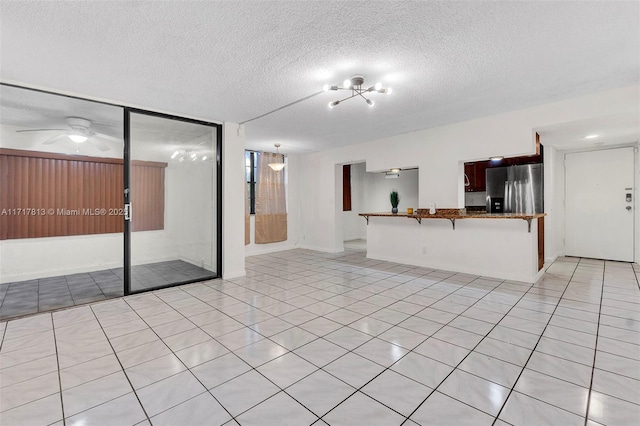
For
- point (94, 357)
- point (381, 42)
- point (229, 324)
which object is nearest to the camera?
point (94, 357)

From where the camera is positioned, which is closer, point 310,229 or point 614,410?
point 614,410

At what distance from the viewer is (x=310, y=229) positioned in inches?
303

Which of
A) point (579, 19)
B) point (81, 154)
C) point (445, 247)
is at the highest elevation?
point (579, 19)

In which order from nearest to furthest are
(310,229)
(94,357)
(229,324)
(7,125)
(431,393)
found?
(431,393) → (94,357) → (229,324) → (7,125) → (310,229)

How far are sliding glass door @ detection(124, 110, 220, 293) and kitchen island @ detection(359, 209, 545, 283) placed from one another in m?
3.18

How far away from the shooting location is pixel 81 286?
425 cm

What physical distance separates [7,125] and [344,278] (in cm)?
578

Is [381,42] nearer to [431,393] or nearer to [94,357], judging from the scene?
[431,393]

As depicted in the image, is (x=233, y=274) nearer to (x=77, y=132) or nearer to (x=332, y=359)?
(x=332, y=359)

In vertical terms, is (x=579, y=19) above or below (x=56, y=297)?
above

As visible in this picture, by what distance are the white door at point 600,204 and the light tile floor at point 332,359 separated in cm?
246

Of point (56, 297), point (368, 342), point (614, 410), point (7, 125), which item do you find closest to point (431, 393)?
point (368, 342)

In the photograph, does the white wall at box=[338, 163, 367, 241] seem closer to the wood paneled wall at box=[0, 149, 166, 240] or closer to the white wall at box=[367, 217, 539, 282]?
the white wall at box=[367, 217, 539, 282]

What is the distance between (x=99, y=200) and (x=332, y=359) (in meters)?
5.30
